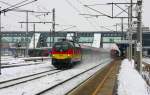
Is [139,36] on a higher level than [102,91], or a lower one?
higher

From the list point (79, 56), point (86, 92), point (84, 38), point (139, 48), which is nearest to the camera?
point (86, 92)

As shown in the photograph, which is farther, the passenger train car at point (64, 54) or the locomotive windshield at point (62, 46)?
the locomotive windshield at point (62, 46)

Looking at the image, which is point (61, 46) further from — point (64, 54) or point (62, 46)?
point (64, 54)

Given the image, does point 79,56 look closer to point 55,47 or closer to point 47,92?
point 55,47

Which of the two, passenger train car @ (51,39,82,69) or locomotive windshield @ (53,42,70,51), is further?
locomotive windshield @ (53,42,70,51)

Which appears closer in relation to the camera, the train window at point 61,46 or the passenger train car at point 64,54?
the passenger train car at point 64,54

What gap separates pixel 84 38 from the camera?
156 metres

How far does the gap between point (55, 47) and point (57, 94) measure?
2432 cm

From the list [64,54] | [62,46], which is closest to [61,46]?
[62,46]

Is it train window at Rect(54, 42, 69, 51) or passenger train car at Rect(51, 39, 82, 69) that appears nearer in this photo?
passenger train car at Rect(51, 39, 82, 69)

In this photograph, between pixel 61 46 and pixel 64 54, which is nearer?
pixel 64 54

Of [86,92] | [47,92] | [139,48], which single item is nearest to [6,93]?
[47,92]

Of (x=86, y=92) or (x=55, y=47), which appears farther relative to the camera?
(x=55, y=47)

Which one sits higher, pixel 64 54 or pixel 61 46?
pixel 61 46
